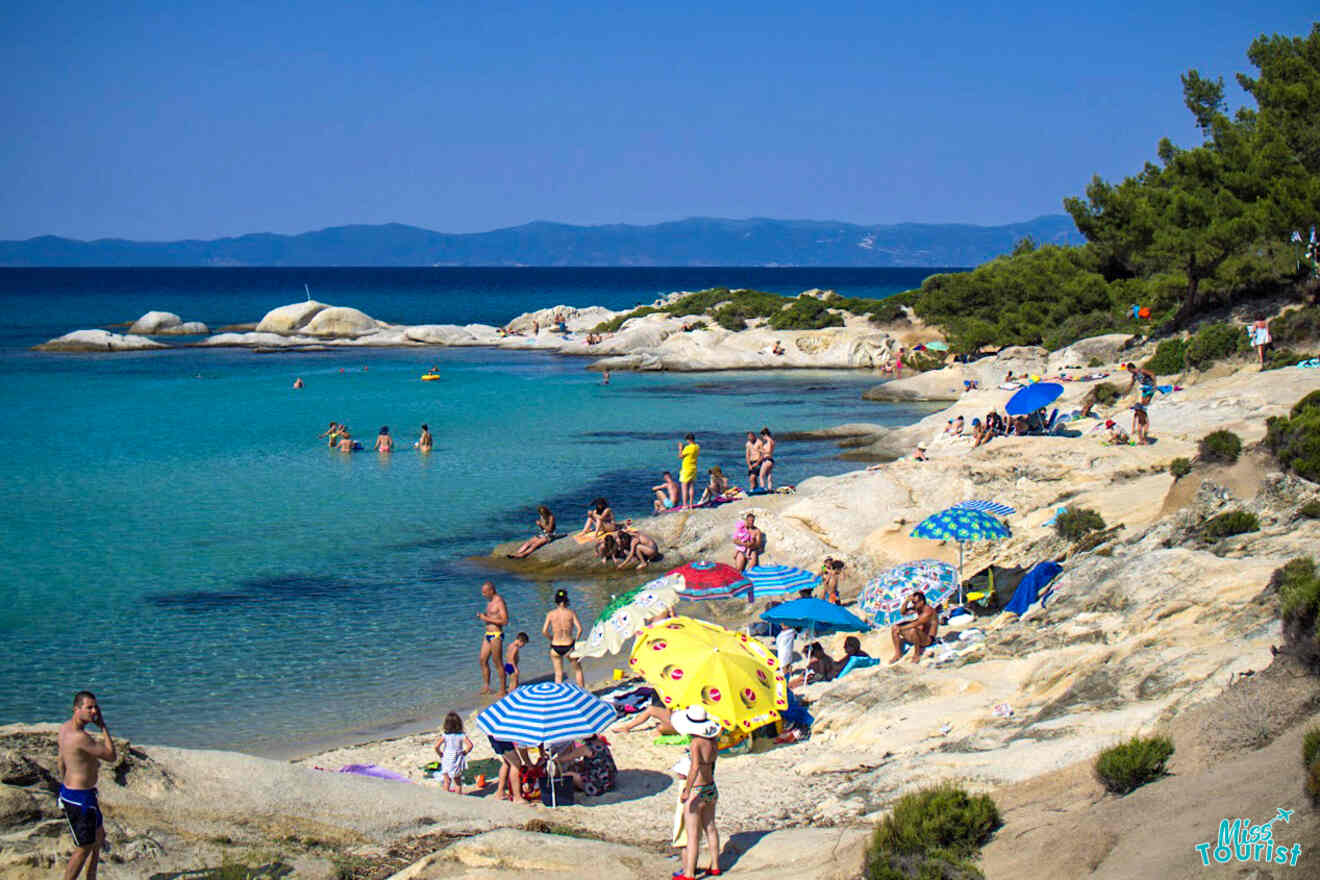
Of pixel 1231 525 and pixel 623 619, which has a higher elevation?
pixel 1231 525

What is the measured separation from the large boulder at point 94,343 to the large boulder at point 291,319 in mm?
10462

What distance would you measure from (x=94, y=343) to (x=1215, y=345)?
65.7 metres

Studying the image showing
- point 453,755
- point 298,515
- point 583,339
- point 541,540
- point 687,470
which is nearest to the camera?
point 453,755

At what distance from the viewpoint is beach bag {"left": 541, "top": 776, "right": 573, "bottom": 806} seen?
11297 millimetres

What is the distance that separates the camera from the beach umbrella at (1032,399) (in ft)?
84.9

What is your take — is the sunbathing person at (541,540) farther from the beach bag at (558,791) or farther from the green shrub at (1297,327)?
the green shrub at (1297,327)

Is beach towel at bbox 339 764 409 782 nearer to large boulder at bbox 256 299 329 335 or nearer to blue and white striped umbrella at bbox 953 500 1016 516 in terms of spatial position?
blue and white striped umbrella at bbox 953 500 1016 516

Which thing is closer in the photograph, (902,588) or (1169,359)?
(902,588)

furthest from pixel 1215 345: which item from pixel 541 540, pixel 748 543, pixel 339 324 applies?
pixel 339 324

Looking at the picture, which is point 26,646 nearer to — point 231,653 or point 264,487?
point 231,653

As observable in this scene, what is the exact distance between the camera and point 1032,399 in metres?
26.2

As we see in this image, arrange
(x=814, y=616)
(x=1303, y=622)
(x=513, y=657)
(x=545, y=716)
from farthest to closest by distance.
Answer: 1. (x=513, y=657)
2. (x=814, y=616)
3. (x=545, y=716)
4. (x=1303, y=622)

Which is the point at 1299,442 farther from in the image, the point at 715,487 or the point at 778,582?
the point at 715,487

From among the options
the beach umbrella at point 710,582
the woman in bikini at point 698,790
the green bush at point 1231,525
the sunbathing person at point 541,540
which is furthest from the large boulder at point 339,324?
the woman in bikini at point 698,790
